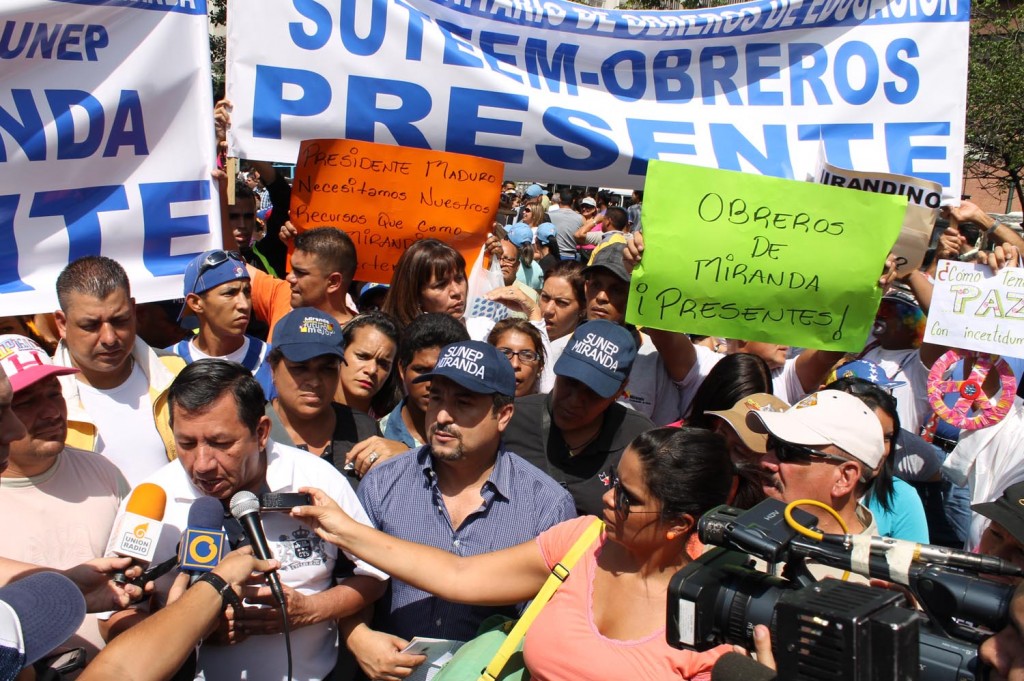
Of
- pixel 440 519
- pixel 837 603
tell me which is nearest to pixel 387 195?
pixel 440 519

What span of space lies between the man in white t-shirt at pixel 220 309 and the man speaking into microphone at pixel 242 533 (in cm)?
127

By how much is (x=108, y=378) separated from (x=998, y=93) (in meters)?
21.2

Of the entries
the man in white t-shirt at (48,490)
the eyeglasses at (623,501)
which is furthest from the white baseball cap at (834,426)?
the man in white t-shirt at (48,490)

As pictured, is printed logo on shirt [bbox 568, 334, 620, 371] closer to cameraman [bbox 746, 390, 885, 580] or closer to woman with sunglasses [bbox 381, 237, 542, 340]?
cameraman [bbox 746, 390, 885, 580]

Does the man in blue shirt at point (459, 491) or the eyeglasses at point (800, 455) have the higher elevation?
the eyeglasses at point (800, 455)

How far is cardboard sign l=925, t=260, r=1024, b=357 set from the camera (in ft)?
13.4

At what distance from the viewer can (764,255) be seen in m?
4.18

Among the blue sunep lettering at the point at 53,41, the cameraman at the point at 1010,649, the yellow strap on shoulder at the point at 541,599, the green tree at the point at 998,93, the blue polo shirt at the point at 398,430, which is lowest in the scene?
the yellow strap on shoulder at the point at 541,599

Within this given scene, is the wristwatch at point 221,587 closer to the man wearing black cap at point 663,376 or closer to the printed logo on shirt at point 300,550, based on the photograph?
the printed logo on shirt at point 300,550

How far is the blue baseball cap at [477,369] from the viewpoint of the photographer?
3285mm

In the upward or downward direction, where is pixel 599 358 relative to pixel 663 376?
upward

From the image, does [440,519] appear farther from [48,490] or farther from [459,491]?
[48,490]

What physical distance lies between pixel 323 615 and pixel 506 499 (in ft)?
2.54

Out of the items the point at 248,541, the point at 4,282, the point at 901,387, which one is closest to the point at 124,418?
the point at 4,282
